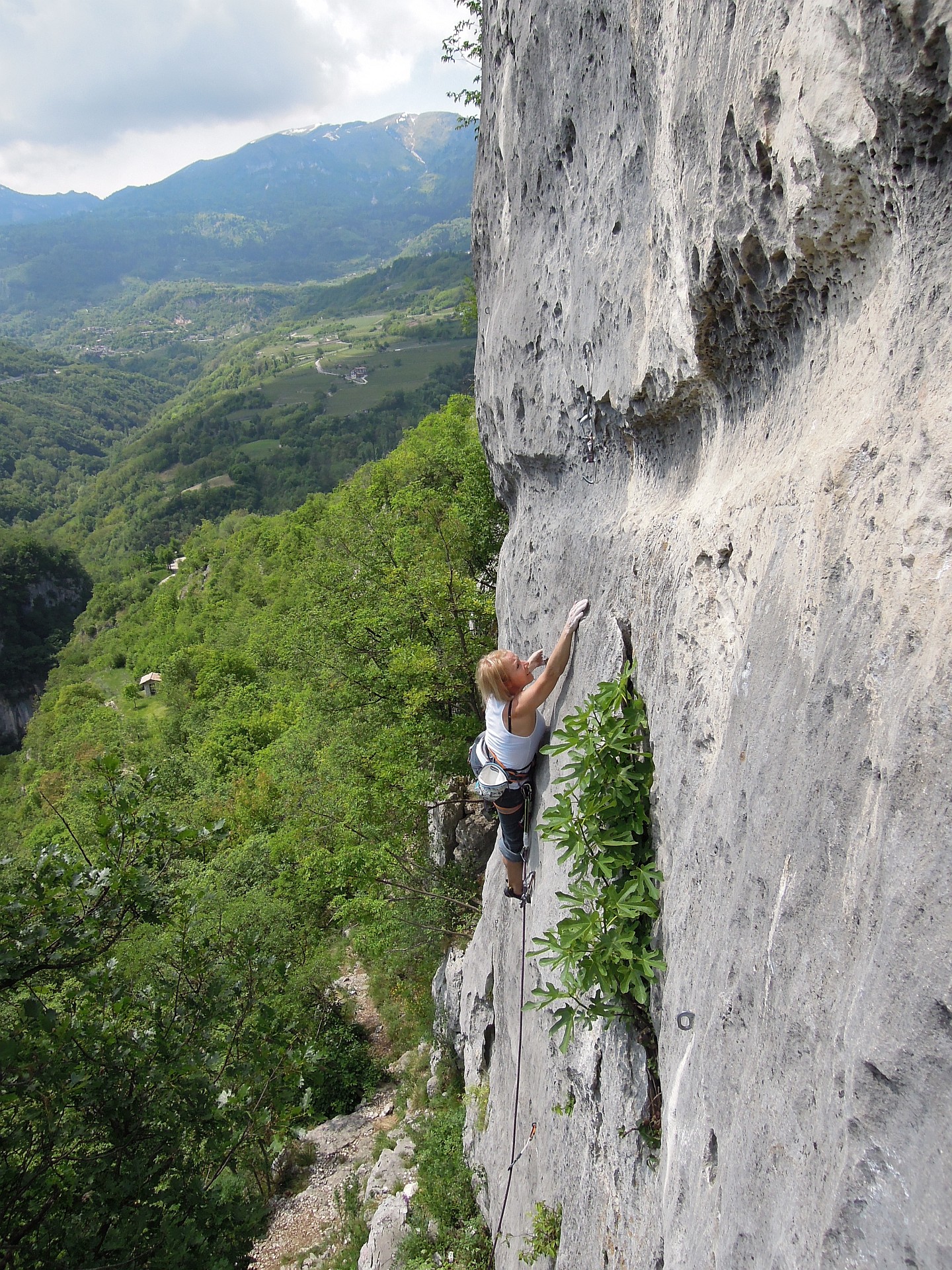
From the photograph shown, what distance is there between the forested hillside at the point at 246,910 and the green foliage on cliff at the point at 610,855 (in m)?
3.25

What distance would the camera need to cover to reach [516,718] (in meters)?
5.99

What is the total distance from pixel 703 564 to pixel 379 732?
42.0ft

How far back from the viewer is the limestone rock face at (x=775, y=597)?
2160mm

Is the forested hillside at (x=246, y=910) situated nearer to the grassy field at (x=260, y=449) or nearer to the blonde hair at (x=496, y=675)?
the blonde hair at (x=496, y=675)

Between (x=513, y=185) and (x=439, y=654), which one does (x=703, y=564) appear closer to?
(x=513, y=185)

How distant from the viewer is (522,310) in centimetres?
711

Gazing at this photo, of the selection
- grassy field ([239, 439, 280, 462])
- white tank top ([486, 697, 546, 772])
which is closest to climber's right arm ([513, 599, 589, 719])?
white tank top ([486, 697, 546, 772])

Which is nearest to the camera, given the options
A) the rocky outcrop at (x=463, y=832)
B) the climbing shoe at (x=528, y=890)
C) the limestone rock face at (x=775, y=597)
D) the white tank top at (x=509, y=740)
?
the limestone rock face at (x=775, y=597)

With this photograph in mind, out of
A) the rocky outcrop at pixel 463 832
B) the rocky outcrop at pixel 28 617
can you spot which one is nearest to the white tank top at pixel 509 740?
the rocky outcrop at pixel 463 832

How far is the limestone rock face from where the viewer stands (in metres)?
2.16

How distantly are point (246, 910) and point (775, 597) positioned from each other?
17.8 m

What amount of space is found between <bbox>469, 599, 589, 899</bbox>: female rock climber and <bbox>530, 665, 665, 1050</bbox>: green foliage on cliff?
1.10 metres

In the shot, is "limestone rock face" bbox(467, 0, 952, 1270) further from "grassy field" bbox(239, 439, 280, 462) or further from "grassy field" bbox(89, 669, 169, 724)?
"grassy field" bbox(239, 439, 280, 462)

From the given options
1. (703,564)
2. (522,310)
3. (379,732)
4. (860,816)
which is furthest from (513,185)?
(379,732)
